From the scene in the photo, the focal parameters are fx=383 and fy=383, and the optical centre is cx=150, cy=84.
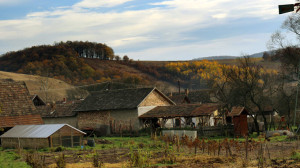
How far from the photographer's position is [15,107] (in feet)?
121

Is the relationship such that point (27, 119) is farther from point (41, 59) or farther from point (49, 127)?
point (41, 59)

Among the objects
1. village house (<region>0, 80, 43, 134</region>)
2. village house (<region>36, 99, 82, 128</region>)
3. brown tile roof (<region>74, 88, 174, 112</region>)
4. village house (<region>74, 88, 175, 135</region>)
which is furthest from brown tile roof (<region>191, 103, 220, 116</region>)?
village house (<region>36, 99, 82, 128</region>)

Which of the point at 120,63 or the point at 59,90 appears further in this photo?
the point at 120,63

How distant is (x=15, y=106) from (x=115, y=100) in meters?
14.3

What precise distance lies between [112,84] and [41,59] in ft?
161

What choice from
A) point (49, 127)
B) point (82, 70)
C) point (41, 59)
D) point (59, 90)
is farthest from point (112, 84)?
point (49, 127)

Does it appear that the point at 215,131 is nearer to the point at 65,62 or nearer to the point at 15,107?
the point at 15,107

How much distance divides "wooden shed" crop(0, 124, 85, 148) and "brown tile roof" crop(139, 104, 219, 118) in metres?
13.1

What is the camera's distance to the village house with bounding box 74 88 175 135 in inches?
1787

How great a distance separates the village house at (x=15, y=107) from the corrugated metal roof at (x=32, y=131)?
1.67 metres

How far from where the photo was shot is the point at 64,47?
14675 centimetres

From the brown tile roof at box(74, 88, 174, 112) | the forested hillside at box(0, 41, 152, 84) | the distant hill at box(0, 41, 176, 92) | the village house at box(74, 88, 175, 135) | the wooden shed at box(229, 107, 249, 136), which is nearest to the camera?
the wooden shed at box(229, 107, 249, 136)

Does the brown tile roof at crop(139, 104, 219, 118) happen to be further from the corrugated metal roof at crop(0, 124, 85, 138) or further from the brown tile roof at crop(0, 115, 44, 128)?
the corrugated metal roof at crop(0, 124, 85, 138)

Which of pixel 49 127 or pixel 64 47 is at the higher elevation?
pixel 64 47
